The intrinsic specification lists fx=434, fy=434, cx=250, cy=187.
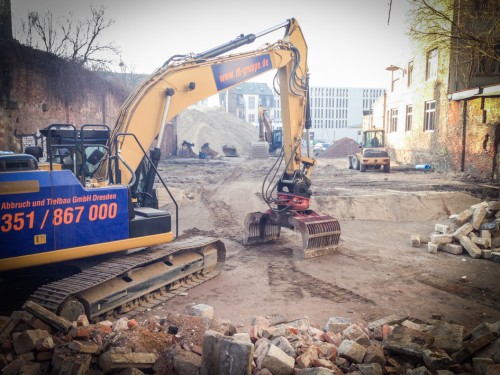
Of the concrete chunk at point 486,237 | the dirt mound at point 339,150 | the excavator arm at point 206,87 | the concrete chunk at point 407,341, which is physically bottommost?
the concrete chunk at point 407,341

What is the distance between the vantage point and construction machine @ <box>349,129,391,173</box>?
23.9 metres

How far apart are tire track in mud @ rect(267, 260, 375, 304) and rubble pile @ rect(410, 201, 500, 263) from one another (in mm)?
3182

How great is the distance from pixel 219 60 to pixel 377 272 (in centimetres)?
473

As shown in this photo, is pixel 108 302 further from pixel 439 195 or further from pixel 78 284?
pixel 439 195

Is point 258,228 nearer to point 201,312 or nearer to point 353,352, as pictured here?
point 201,312

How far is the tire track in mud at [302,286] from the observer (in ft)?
21.1

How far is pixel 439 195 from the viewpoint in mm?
13633

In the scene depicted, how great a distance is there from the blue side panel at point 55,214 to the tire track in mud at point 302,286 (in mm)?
2752

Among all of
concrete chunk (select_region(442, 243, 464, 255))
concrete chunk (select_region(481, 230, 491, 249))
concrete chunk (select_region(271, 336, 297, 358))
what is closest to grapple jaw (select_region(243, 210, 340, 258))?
concrete chunk (select_region(442, 243, 464, 255))

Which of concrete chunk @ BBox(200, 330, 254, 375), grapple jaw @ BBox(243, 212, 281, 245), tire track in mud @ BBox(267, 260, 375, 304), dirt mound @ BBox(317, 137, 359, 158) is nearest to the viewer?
concrete chunk @ BBox(200, 330, 254, 375)

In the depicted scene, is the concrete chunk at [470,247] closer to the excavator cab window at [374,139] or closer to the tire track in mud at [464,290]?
the tire track in mud at [464,290]

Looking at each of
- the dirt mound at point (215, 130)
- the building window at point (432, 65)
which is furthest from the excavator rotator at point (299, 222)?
the dirt mound at point (215, 130)

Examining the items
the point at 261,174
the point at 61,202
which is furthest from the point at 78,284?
the point at 261,174

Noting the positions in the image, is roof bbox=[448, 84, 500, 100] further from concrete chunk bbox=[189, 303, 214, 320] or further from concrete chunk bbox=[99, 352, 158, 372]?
concrete chunk bbox=[99, 352, 158, 372]
